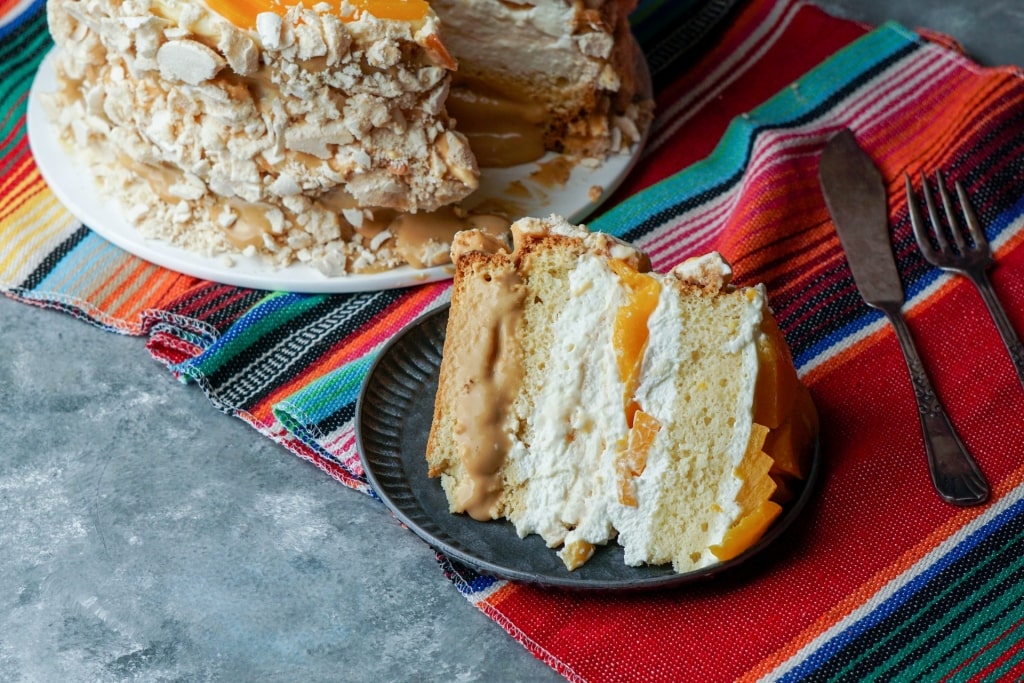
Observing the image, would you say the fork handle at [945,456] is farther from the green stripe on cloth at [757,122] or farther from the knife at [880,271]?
the green stripe on cloth at [757,122]

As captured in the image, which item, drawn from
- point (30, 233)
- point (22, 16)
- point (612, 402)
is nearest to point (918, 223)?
point (612, 402)

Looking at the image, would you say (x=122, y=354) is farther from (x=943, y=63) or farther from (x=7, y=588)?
(x=943, y=63)

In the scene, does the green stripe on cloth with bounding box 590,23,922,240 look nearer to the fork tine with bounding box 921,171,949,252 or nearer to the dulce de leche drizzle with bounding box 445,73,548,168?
the dulce de leche drizzle with bounding box 445,73,548,168

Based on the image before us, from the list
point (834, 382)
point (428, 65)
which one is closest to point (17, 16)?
point (428, 65)

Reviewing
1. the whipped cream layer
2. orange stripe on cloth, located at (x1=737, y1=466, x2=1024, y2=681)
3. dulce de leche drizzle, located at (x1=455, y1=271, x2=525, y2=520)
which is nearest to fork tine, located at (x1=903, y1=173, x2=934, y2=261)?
orange stripe on cloth, located at (x1=737, y1=466, x2=1024, y2=681)

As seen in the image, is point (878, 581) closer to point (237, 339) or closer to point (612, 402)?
point (612, 402)
